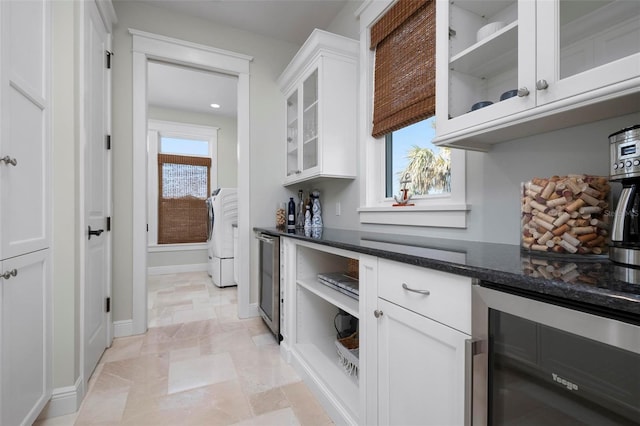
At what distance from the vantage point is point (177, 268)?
17.0 ft

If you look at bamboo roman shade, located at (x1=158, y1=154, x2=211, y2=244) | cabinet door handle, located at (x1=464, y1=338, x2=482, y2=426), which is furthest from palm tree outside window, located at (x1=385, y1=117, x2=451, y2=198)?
bamboo roman shade, located at (x1=158, y1=154, x2=211, y2=244)

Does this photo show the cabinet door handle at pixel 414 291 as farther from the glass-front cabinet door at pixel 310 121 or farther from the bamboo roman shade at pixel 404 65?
the glass-front cabinet door at pixel 310 121

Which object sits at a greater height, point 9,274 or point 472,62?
point 472,62

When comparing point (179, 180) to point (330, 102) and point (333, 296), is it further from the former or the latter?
point (333, 296)

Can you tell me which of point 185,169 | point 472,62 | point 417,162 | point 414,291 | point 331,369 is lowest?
point 331,369

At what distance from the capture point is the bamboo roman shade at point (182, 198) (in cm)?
519

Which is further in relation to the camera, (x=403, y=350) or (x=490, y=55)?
(x=490, y=55)

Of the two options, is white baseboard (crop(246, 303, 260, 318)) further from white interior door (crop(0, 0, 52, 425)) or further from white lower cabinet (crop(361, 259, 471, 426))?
white lower cabinet (crop(361, 259, 471, 426))

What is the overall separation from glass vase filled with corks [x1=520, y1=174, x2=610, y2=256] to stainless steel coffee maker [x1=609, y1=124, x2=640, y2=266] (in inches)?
3.4

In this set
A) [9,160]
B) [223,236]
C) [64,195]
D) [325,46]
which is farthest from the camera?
[223,236]

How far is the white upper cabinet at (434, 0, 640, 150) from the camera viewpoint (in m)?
0.81

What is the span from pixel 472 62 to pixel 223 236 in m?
3.77

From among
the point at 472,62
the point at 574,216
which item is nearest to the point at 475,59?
the point at 472,62

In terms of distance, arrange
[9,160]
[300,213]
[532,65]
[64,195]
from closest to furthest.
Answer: [532,65] → [9,160] → [64,195] → [300,213]
